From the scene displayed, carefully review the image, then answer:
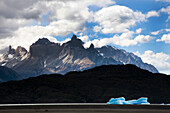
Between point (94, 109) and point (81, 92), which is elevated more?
point (81, 92)

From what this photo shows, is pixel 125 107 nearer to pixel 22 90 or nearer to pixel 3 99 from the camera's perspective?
pixel 3 99

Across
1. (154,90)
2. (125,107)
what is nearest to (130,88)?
(154,90)

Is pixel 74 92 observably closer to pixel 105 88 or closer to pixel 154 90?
pixel 105 88

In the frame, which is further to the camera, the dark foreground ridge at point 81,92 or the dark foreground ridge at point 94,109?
the dark foreground ridge at point 81,92

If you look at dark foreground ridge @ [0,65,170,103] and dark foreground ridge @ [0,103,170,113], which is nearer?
dark foreground ridge @ [0,103,170,113]

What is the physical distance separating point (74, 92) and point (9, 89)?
149 ft

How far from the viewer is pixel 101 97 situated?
174375mm

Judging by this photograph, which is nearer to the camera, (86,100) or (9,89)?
(86,100)

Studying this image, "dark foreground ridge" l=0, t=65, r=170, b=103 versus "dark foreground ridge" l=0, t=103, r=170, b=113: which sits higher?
"dark foreground ridge" l=0, t=65, r=170, b=103

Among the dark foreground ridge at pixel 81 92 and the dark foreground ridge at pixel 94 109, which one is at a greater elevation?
the dark foreground ridge at pixel 81 92

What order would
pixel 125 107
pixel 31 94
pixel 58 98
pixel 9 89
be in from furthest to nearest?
pixel 9 89
pixel 31 94
pixel 58 98
pixel 125 107

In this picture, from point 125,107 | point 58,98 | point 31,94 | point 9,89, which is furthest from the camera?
point 9,89

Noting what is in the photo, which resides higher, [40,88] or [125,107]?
[40,88]

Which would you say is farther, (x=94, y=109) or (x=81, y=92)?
(x=81, y=92)
